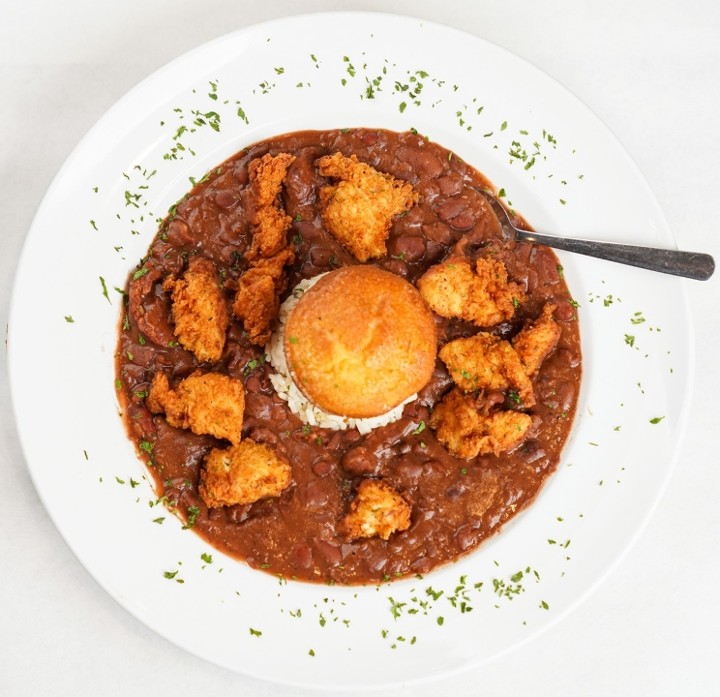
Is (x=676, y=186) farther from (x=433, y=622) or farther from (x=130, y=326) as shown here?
(x=130, y=326)

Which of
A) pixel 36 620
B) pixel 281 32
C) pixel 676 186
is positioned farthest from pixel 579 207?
pixel 36 620

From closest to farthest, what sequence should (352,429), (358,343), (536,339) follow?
(358,343) → (536,339) → (352,429)

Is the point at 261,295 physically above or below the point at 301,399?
above

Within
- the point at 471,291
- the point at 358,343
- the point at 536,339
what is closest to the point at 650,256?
the point at 536,339

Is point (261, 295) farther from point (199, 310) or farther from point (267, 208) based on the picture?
point (267, 208)

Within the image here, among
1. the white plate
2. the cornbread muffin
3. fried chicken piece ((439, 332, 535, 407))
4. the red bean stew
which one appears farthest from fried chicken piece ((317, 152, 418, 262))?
fried chicken piece ((439, 332, 535, 407))

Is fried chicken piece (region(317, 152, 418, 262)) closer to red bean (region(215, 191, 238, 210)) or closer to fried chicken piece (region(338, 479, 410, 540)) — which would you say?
red bean (region(215, 191, 238, 210))

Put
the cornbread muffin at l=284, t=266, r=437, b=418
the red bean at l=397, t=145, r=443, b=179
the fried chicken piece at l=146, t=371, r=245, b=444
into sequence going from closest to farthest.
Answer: the cornbread muffin at l=284, t=266, r=437, b=418, the fried chicken piece at l=146, t=371, r=245, b=444, the red bean at l=397, t=145, r=443, b=179
